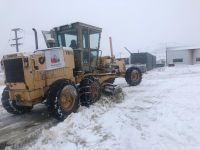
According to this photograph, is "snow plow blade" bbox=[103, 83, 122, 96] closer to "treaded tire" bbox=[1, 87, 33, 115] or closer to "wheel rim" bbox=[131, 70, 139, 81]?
"treaded tire" bbox=[1, 87, 33, 115]

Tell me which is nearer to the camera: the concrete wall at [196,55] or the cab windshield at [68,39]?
the cab windshield at [68,39]

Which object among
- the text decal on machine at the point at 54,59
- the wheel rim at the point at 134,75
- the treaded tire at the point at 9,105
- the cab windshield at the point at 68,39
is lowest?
the treaded tire at the point at 9,105

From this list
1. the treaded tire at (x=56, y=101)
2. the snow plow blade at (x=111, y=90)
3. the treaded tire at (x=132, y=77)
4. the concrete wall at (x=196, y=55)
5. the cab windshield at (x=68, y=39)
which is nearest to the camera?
the treaded tire at (x=56, y=101)

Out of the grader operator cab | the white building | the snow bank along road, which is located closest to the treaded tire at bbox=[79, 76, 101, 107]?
the grader operator cab

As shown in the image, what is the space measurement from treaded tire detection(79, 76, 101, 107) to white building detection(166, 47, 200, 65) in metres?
38.4

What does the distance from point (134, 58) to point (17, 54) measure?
1144 inches

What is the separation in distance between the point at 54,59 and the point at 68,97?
49.3 inches

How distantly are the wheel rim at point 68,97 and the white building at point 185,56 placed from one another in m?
40.0

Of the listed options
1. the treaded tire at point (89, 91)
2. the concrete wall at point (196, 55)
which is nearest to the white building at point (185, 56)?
the concrete wall at point (196, 55)

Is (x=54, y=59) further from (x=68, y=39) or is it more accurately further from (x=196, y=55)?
(x=196, y=55)

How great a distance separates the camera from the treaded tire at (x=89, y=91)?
9.70 meters

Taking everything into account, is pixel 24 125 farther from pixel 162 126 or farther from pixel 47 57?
pixel 162 126

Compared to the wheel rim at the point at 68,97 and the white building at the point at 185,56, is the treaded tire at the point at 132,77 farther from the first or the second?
the white building at the point at 185,56

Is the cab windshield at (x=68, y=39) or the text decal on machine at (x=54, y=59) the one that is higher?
the cab windshield at (x=68, y=39)
